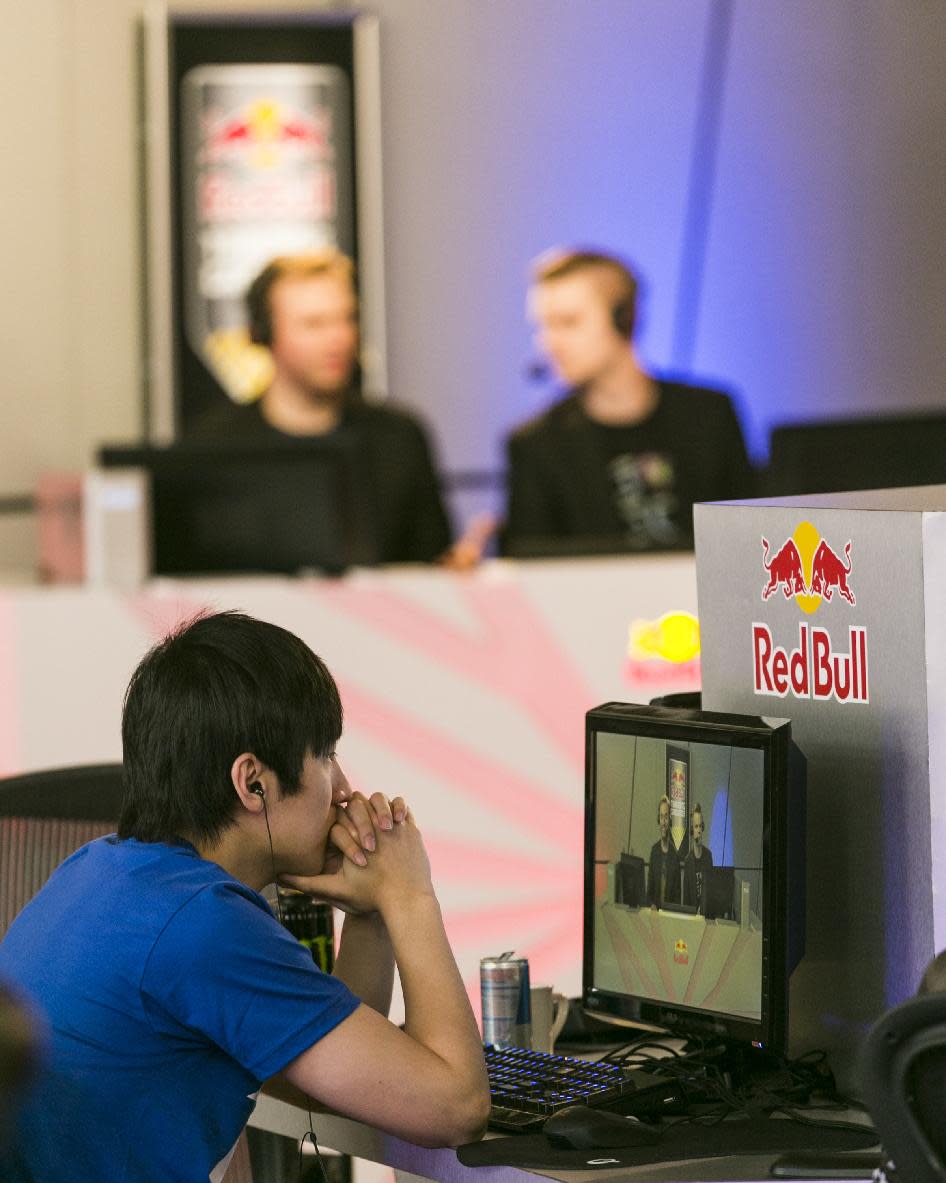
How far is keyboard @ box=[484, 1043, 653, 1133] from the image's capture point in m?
1.74

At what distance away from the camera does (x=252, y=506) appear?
4.13 metres

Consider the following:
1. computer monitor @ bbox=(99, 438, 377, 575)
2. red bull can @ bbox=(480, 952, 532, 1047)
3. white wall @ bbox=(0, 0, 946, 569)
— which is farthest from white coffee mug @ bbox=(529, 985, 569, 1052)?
white wall @ bbox=(0, 0, 946, 569)

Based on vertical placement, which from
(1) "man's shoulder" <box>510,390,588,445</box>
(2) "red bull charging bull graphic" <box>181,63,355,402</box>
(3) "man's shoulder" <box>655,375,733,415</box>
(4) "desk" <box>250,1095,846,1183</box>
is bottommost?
(4) "desk" <box>250,1095,846,1183</box>

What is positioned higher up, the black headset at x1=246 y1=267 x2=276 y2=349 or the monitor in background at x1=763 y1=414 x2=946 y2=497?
the black headset at x1=246 y1=267 x2=276 y2=349

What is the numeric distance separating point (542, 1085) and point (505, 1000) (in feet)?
0.65

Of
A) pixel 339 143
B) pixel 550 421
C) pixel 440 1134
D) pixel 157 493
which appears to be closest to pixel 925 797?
pixel 440 1134

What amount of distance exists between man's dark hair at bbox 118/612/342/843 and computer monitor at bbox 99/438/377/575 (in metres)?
2.37

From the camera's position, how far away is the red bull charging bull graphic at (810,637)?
183 centimetres

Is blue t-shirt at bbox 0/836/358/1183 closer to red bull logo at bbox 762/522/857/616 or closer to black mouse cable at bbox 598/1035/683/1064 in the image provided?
black mouse cable at bbox 598/1035/683/1064

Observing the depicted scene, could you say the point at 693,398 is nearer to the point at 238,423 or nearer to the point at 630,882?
the point at 238,423

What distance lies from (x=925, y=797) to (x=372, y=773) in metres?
2.27

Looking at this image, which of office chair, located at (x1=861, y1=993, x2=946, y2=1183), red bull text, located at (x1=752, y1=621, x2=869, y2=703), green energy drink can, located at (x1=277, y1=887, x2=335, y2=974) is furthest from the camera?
green energy drink can, located at (x1=277, y1=887, x2=335, y2=974)

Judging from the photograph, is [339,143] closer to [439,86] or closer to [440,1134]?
[439,86]

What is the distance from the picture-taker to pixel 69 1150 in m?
1.63
